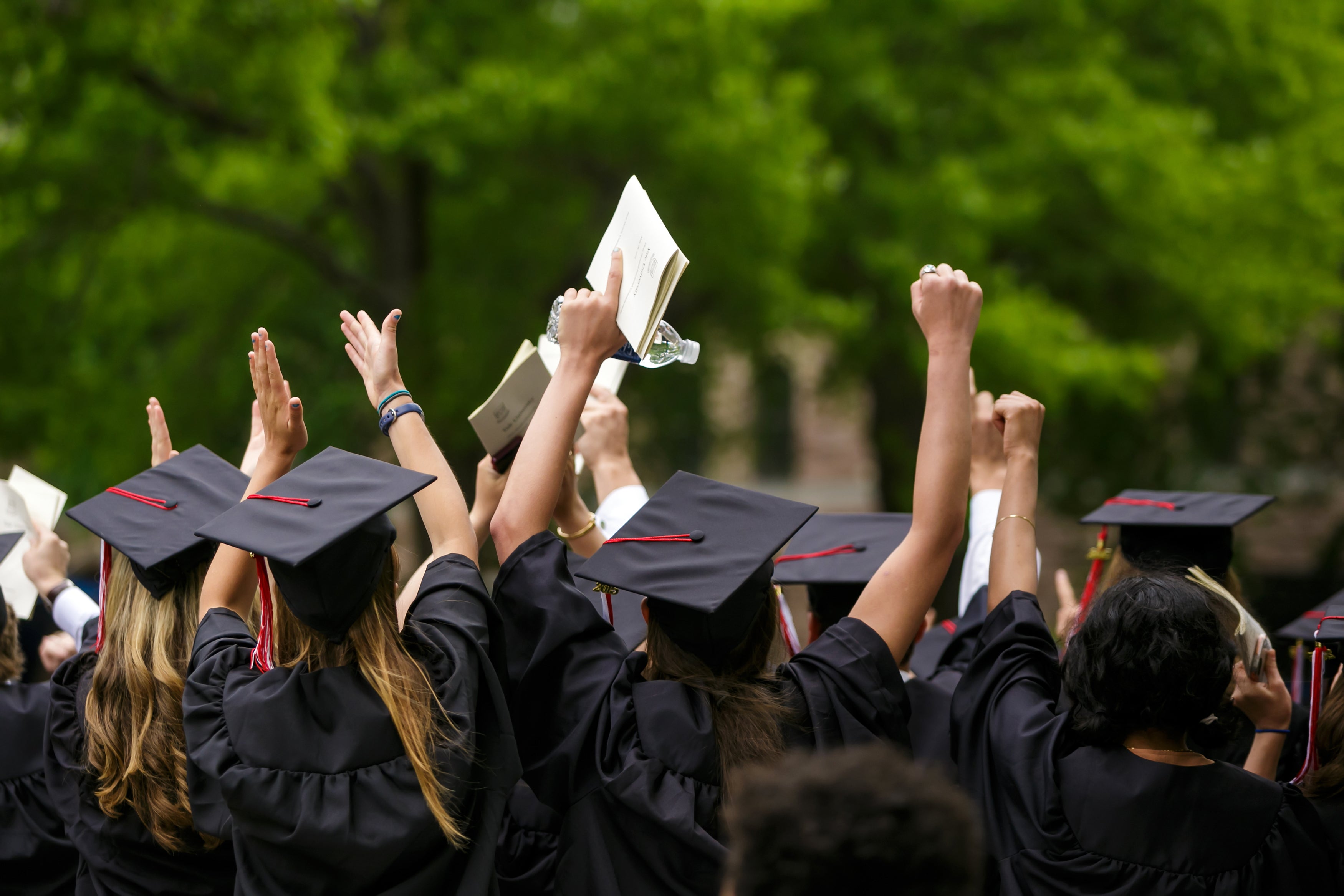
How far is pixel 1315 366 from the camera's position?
14.4 metres

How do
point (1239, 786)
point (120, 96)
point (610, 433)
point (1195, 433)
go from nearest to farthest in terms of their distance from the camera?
point (1239, 786) < point (610, 433) < point (120, 96) < point (1195, 433)

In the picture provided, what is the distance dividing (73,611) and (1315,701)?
3158 mm

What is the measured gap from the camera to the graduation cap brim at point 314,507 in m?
2.00

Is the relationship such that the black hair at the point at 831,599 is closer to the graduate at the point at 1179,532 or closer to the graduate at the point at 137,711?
the graduate at the point at 1179,532

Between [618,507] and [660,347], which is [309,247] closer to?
[618,507]

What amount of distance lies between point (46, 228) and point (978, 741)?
897cm

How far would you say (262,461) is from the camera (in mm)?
2467

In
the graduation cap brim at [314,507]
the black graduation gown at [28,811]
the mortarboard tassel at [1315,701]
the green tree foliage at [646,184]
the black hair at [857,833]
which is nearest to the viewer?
the black hair at [857,833]

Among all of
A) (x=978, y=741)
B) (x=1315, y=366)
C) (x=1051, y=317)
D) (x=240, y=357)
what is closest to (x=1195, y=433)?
(x=1315, y=366)

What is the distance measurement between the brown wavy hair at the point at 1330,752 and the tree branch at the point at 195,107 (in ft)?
28.8

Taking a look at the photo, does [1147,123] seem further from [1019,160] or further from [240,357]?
[240,357]

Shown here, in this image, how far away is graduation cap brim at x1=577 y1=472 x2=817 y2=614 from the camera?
214cm

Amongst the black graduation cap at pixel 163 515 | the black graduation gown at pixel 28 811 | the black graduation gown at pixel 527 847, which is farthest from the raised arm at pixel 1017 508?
the black graduation gown at pixel 28 811

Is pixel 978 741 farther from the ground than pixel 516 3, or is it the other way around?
pixel 516 3
